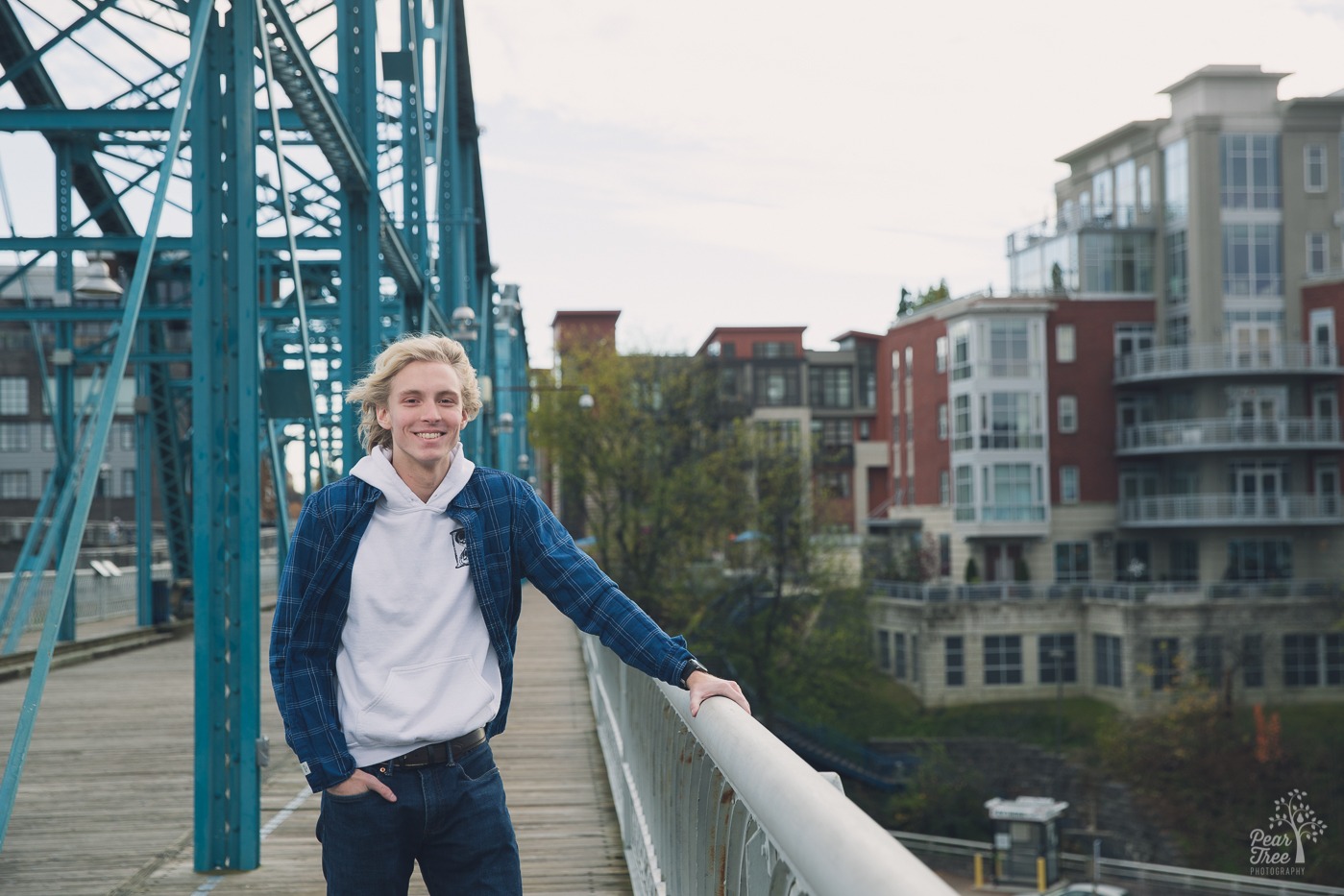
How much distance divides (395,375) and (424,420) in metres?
0.16

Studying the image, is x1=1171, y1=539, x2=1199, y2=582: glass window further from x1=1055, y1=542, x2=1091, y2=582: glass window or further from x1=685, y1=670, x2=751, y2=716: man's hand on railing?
x1=685, y1=670, x2=751, y2=716: man's hand on railing

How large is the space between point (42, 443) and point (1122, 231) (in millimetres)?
55648

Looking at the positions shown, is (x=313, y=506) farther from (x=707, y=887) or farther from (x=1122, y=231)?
(x=1122, y=231)

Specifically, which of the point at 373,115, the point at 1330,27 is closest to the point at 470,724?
the point at 373,115

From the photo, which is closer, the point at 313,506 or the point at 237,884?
the point at 313,506

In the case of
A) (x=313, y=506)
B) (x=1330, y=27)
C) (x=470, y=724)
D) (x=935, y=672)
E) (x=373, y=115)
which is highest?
(x=1330, y=27)

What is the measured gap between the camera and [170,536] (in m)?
23.0

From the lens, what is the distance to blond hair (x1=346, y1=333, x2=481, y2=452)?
3160 millimetres

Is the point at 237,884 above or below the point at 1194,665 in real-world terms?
above

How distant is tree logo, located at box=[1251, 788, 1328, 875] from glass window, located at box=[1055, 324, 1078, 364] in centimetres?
2190

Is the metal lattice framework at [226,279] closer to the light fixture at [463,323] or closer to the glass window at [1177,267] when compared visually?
the light fixture at [463,323]

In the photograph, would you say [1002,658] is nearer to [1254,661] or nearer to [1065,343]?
[1254,661]

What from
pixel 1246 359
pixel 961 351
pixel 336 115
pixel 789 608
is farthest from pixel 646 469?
pixel 336 115

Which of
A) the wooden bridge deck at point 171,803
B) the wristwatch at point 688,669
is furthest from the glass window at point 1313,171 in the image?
the wristwatch at point 688,669
